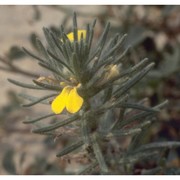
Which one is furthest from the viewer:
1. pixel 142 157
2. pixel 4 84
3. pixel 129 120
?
pixel 4 84

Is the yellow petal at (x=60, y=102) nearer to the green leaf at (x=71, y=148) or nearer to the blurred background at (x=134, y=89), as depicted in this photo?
the green leaf at (x=71, y=148)

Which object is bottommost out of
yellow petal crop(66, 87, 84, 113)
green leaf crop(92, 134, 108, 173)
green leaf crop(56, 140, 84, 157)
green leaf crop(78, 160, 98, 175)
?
green leaf crop(78, 160, 98, 175)

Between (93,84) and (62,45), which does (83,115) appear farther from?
(62,45)

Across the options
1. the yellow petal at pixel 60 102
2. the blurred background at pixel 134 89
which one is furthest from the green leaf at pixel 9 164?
the yellow petal at pixel 60 102

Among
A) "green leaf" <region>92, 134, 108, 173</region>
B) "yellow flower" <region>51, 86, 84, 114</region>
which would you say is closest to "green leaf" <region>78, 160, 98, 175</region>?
"green leaf" <region>92, 134, 108, 173</region>

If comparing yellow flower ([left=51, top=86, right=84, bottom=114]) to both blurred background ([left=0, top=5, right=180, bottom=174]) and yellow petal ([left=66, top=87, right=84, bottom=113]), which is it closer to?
yellow petal ([left=66, top=87, right=84, bottom=113])
